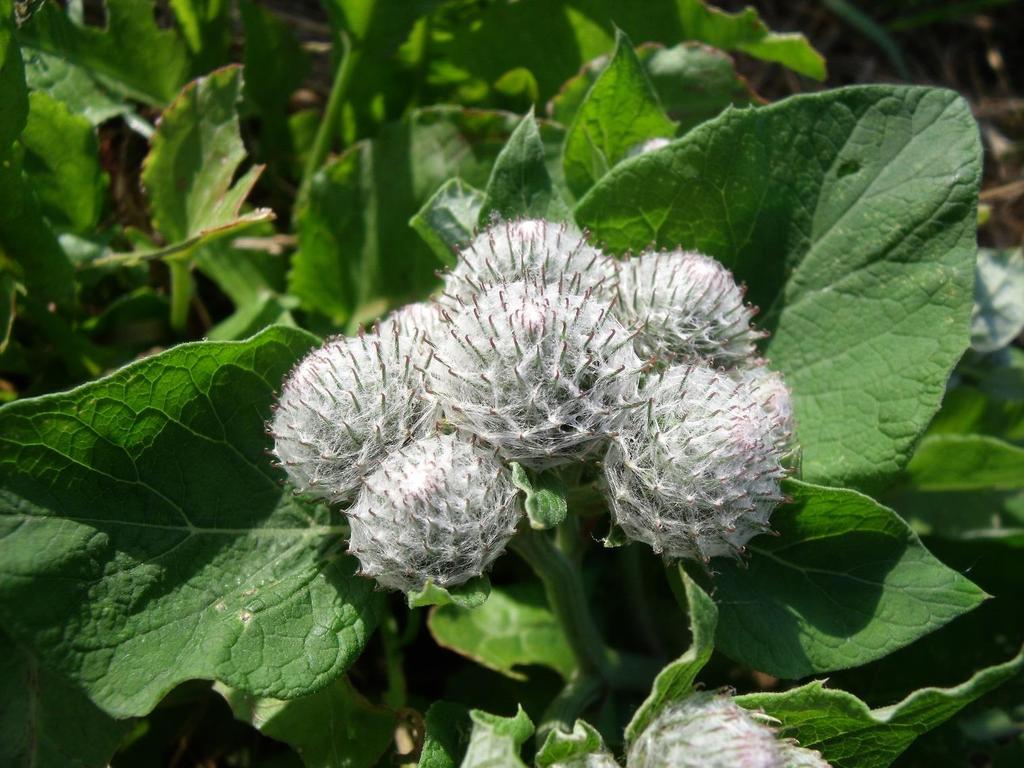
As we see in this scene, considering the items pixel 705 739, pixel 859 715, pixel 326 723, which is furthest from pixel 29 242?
pixel 859 715

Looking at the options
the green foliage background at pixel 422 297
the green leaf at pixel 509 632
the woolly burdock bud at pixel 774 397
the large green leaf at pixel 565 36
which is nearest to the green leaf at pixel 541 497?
the green foliage background at pixel 422 297

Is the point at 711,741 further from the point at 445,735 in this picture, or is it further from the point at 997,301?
the point at 997,301

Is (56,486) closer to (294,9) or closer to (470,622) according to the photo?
(470,622)

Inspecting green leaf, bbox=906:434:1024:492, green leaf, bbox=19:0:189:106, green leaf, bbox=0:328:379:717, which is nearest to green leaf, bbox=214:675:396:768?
green leaf, bbox=0:328:379:717

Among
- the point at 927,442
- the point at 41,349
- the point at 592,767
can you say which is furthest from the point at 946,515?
the point at 41,349

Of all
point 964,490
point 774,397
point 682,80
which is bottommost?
point 964,490
